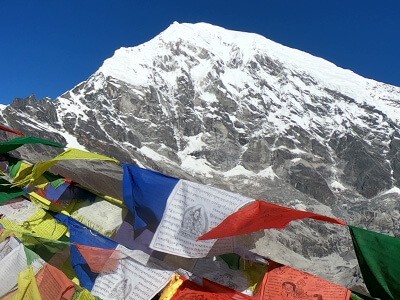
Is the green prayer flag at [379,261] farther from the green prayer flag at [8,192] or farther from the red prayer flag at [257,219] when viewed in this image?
the green prayer flag at [8,192]

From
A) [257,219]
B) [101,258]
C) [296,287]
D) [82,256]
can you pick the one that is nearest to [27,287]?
[82,256]

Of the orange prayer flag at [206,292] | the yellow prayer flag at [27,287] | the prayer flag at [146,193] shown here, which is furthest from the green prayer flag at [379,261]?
the yellow prayer flag at [27,287]

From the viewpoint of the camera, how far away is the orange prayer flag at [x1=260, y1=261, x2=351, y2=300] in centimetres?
544

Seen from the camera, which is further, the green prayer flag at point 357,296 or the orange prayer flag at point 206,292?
the orange prayer flag at point 206,292

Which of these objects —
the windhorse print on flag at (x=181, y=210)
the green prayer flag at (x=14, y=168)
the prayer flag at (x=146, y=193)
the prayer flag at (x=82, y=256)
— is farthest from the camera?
the green prayer flag at (x=14, y=168)

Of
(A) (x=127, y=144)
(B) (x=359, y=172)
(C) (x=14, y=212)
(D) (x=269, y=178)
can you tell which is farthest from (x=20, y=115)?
(C) (x=14, y=212)

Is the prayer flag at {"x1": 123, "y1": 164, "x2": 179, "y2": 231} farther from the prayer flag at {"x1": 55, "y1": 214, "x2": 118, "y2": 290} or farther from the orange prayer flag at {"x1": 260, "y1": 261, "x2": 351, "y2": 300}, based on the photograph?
the orange prayer flag at {"x1": 260, "y1": 261, "x2": 351, "y2": 300}

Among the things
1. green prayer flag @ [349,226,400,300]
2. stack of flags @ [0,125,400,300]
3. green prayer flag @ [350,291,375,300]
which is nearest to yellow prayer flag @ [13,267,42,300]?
stack of flags @ [0,125,400,300]

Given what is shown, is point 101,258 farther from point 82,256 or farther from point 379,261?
point 379,261

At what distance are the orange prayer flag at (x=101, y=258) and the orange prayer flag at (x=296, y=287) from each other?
1.89 m

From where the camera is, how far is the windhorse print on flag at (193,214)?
18.2 feet

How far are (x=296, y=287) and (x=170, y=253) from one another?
4.74 ft

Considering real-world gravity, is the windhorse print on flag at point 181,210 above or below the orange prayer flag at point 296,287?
above

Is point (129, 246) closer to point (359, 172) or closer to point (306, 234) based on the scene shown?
point (306, 234)
